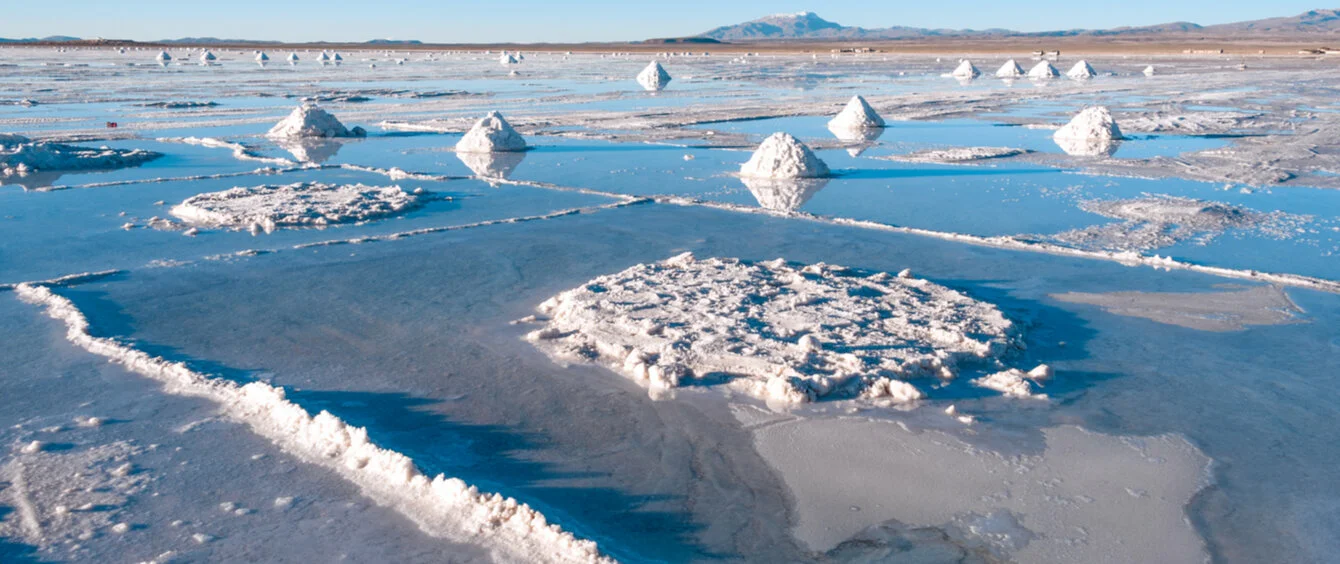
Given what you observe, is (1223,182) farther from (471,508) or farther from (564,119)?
(564,119)

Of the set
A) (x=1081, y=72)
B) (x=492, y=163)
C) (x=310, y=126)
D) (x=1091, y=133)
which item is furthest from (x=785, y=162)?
(x=1081, y=72)

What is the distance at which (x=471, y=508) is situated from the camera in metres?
3.47

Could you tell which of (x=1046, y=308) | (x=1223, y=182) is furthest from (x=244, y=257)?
(x=1223, y=182)

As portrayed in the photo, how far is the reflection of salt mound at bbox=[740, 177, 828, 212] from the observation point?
31.7 feet

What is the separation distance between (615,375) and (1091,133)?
12.6 m

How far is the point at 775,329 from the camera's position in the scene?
5277mm

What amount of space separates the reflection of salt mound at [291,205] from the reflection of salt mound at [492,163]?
5.66ft

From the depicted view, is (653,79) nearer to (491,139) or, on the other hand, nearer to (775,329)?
(491,139)

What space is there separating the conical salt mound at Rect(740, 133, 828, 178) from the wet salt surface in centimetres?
53

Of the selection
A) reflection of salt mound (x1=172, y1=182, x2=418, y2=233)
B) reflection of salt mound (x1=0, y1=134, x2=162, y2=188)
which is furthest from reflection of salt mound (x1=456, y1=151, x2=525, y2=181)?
reflection of salt mound (x1=0, y1=134, x2=162, y2=188)

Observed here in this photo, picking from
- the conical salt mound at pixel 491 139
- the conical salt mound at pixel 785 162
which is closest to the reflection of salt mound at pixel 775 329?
the conical salt mound at pixel 785 162

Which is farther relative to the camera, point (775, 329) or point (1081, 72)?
point (1081, 72)

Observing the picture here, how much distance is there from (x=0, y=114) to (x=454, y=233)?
17027 mm

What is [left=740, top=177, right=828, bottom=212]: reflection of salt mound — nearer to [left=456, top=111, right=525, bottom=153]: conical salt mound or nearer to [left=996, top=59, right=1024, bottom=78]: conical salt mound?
[left=456, top=111, right=525, bottom=153]: conical salt mound
